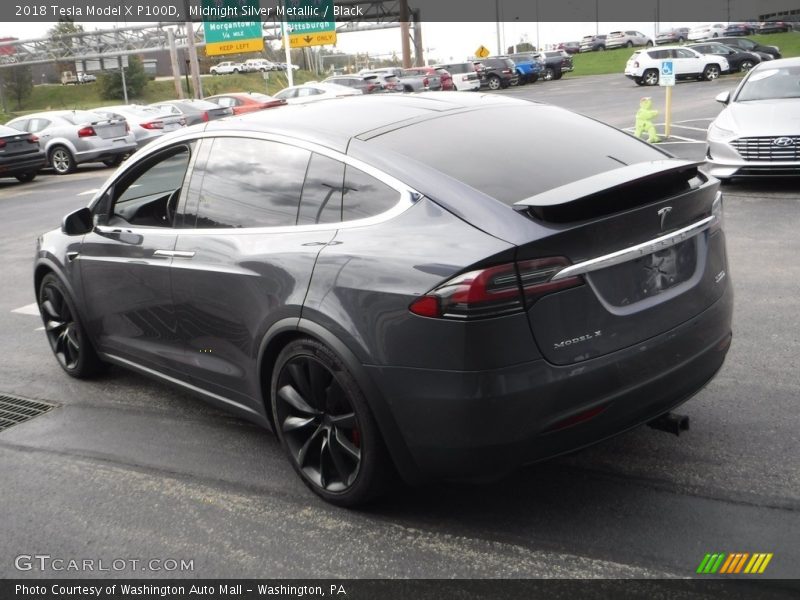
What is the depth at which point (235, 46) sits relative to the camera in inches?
1860

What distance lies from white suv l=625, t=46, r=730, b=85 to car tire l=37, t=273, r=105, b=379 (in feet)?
118

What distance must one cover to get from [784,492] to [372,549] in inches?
68.0

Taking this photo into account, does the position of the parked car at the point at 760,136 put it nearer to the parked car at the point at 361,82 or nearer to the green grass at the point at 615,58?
the parked car at the point at 361,82

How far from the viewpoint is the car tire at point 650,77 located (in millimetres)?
38000

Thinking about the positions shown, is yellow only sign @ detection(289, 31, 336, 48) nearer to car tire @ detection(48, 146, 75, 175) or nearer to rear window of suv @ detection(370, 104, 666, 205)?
car tire @ detection(48, 146, 75, 175)

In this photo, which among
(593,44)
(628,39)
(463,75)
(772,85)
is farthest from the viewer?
(593,44)

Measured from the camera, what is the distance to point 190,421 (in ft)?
16.4

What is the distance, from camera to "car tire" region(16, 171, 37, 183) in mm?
21184

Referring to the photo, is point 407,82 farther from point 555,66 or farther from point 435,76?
point 555,66

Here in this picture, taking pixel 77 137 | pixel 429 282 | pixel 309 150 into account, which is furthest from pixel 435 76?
pixel 429 282

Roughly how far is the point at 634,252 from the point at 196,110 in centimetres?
2611

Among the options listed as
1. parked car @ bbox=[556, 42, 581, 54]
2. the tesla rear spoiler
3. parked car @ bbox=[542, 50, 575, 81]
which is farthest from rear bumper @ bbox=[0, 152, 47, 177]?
parked car @ bbox=[556, 42, 581, 54]

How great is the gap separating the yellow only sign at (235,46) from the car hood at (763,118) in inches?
1506

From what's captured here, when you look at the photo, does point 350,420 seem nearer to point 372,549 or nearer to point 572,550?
point 372,549
